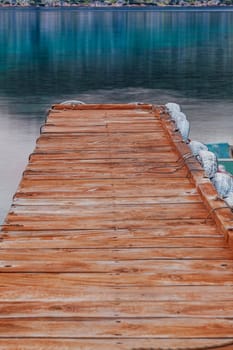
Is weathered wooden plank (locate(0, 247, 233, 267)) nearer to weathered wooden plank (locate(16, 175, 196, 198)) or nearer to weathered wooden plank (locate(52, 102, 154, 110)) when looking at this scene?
weathered wooden plank (locate(16, 175, 196, 198))

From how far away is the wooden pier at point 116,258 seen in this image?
6113mm

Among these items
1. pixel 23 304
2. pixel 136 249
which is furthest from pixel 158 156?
pixel 23 304

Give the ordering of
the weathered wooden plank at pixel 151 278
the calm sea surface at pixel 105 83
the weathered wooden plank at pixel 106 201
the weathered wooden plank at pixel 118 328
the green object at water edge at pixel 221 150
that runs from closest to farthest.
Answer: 1. the weathered wooden plank at pixel 118 328
2. the weathered wooden plank at pixel 151 278
3. the weathered wooden plank at pixel 106 201
4. the green object at water edge at pixel 221 150
5. the calm sea surface at pixel 105 83

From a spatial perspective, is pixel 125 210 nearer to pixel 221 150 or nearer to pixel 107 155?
pixel 107 155

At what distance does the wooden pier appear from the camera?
20.1 feet

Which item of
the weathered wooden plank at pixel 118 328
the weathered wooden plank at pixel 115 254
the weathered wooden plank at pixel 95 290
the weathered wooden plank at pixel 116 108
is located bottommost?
the weathered wooden plank at pixel 118 328

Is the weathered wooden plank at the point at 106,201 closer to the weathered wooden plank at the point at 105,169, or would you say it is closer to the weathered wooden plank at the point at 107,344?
the weathered wooden plank at the point at 105,169

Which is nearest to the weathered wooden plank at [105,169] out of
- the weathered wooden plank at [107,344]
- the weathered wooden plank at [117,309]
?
the weathered wooden plank at [117,309]

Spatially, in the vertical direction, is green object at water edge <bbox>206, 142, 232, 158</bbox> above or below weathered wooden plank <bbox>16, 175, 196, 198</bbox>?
below

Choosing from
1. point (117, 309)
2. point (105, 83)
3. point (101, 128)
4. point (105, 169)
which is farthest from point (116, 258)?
point (105, 83)

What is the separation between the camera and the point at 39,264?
760 centimetres

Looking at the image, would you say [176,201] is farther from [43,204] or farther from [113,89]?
[113,89]

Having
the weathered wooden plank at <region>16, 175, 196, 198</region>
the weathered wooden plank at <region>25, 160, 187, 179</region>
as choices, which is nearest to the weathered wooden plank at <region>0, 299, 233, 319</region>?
the weathered wooden plank at <region>16, 175, 196, 198</region>

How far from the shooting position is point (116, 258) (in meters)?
7.81
